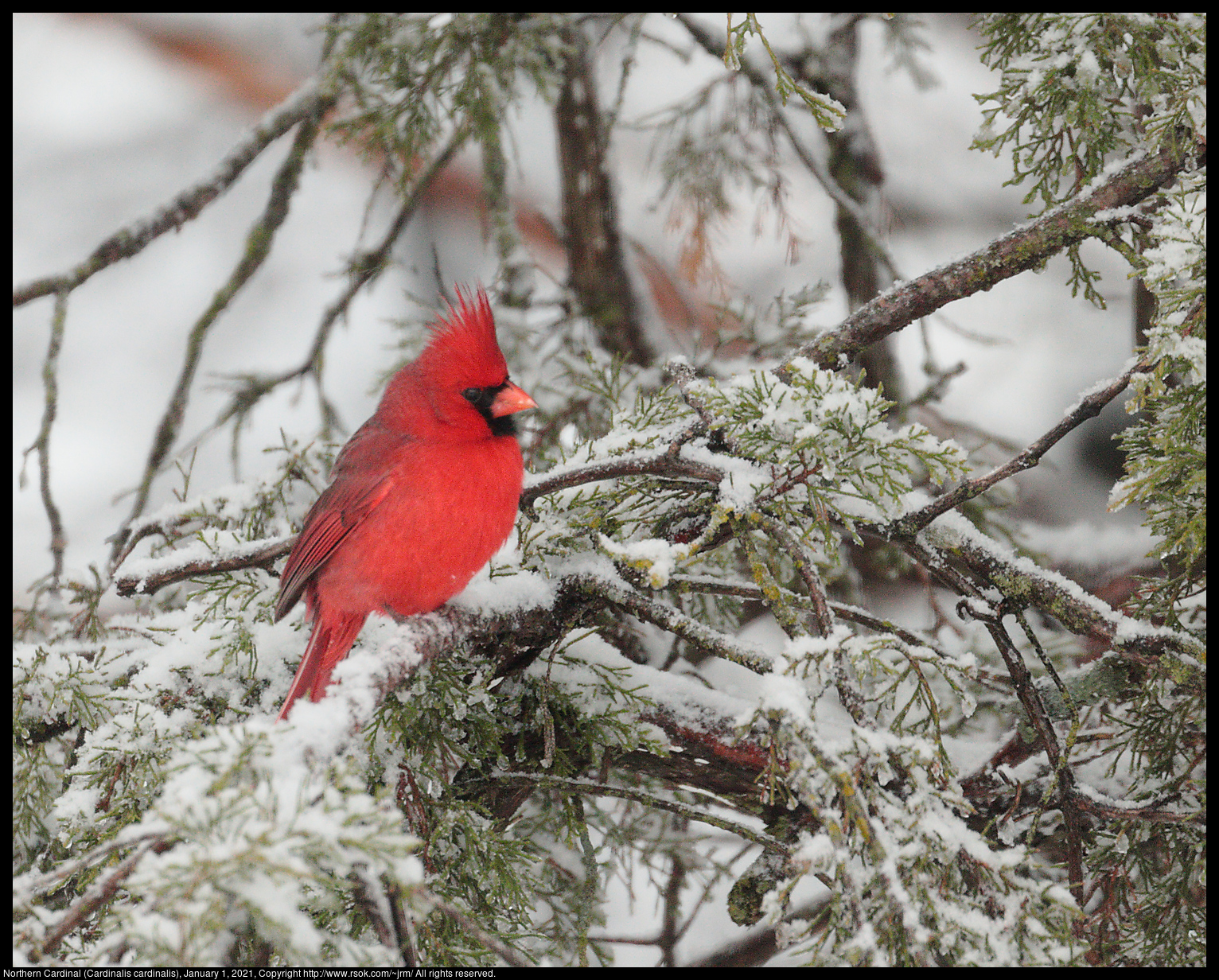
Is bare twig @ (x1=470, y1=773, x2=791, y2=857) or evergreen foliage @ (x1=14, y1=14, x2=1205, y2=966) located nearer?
evergreen foliage @ (x1=14, y1=14, x2=1205, y2=966)

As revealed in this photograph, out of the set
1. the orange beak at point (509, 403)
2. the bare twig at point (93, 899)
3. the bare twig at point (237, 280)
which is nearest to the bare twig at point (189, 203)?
the bare twig at point (237, 280)

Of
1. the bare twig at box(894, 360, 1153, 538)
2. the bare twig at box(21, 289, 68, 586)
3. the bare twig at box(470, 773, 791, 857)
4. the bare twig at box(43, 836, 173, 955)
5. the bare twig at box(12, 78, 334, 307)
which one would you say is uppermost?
the bare twig at box(12, 78, 334, 307)

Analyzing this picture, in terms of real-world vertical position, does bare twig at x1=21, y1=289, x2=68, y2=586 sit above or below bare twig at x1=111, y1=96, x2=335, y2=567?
below

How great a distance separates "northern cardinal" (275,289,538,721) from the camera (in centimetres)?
197

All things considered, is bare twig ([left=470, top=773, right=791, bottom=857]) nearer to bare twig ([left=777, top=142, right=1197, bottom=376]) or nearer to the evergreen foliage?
the evergreen foliage

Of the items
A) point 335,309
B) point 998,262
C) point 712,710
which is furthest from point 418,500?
point 335,309

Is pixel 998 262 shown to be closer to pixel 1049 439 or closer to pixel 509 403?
pixel 1049 439

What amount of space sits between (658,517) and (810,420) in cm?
53

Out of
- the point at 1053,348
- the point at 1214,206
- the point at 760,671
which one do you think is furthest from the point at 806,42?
the point at 760,671

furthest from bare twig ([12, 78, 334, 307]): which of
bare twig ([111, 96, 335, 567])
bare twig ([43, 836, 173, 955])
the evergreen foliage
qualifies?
bare twig ([43, 836, 173, 955])

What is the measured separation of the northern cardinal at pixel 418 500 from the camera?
197 centimetres

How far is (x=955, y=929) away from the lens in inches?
44.0

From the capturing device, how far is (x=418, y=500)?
2.07m

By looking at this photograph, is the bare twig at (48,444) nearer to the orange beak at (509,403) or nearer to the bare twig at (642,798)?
the orange beak at (509,403)
